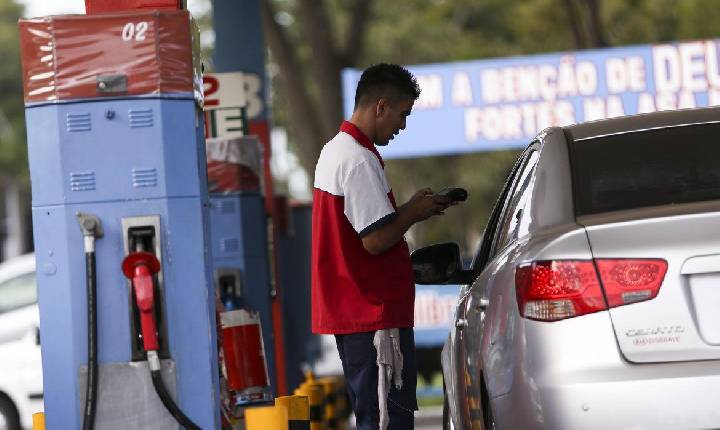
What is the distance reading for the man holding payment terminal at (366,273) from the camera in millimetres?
6430

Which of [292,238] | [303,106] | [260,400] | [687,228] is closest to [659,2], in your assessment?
[303,106]

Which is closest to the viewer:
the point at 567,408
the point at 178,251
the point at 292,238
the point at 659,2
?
the point at 567,408

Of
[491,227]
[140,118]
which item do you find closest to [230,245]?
[491,227]

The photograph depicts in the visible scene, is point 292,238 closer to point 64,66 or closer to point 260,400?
point 260,400

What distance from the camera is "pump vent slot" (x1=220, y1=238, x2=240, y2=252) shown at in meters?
11.2

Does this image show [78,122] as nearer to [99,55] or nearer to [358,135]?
[99,55]

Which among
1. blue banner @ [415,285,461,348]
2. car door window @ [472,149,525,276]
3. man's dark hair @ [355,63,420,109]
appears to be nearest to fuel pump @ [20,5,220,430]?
man's dark hair @ [355,63,420,109]

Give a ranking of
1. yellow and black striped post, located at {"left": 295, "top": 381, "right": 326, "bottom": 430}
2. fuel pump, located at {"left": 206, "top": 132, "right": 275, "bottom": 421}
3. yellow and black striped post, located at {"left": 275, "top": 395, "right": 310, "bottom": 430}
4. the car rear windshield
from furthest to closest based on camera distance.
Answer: fuel pump, located at {"left": 206, "top": 132, "right": 275, "bottom": 421} → yellow and black striped post, located at {"left": 295, "top": 381, "right": 326, "bottom": 430} → yellow and black striped post, located at {"left": 275, "top": 395, "right": 310, "bottom": 430} → the car rear windshield

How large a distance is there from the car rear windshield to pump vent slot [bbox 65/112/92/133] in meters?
2.00

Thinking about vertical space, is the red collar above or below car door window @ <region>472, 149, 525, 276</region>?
above

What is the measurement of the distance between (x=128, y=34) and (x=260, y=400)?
2304 mm

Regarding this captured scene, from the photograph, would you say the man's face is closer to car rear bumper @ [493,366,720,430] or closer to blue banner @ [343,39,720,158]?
car rear bumper @ [493,366,720,430]

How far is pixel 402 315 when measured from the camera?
258 inches

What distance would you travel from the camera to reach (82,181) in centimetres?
642
